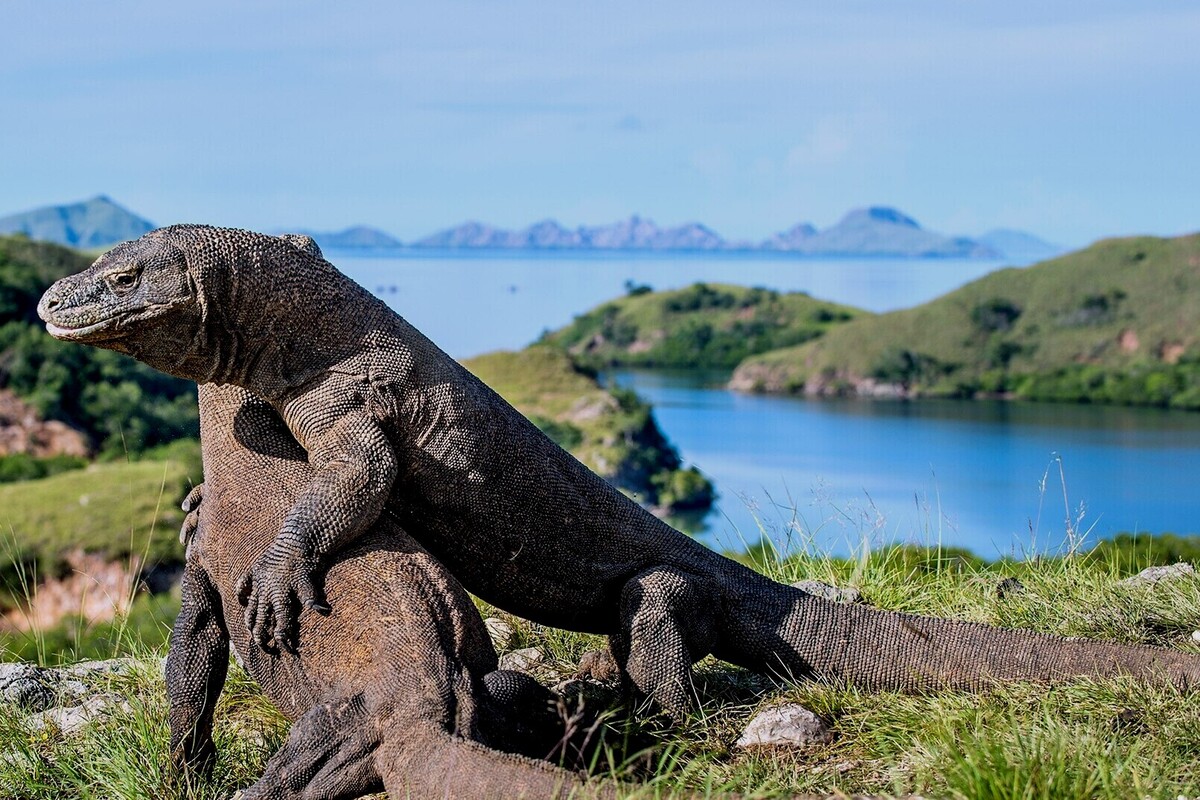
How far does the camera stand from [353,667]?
5504 millimetres

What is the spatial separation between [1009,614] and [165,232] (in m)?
5.28

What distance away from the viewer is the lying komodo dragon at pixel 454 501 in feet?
19.0

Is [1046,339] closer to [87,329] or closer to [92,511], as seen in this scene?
[92,511]

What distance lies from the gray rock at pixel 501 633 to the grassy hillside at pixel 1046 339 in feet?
418

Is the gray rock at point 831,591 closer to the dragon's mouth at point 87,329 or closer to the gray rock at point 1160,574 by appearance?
the gray rock at point 1160,574

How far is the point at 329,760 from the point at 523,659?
2819 millimetres

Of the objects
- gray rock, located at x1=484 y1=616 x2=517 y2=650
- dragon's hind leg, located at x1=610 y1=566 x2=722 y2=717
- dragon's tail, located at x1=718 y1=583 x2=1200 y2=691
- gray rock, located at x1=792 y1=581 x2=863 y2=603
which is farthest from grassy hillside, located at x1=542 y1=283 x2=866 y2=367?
dragon's hind leg, located at x1=610 y1=566 x2=722 y2=717

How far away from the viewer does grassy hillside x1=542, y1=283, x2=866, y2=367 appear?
564ft

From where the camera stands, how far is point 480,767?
496 cm

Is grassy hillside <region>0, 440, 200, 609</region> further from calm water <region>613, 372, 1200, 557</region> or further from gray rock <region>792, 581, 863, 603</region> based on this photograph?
gray rock <region>792, 581, 863, 603</region>

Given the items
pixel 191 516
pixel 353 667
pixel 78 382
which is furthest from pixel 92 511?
pixel 353 667

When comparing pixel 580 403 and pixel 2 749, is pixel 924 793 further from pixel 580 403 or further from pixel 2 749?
pixel 580 403

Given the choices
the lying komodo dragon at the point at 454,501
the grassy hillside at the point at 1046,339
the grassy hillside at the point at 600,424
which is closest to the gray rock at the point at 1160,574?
the lying komodo dragon at the point at 454,501

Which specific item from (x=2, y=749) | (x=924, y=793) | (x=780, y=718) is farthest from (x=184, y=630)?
(x=924, y=793)
